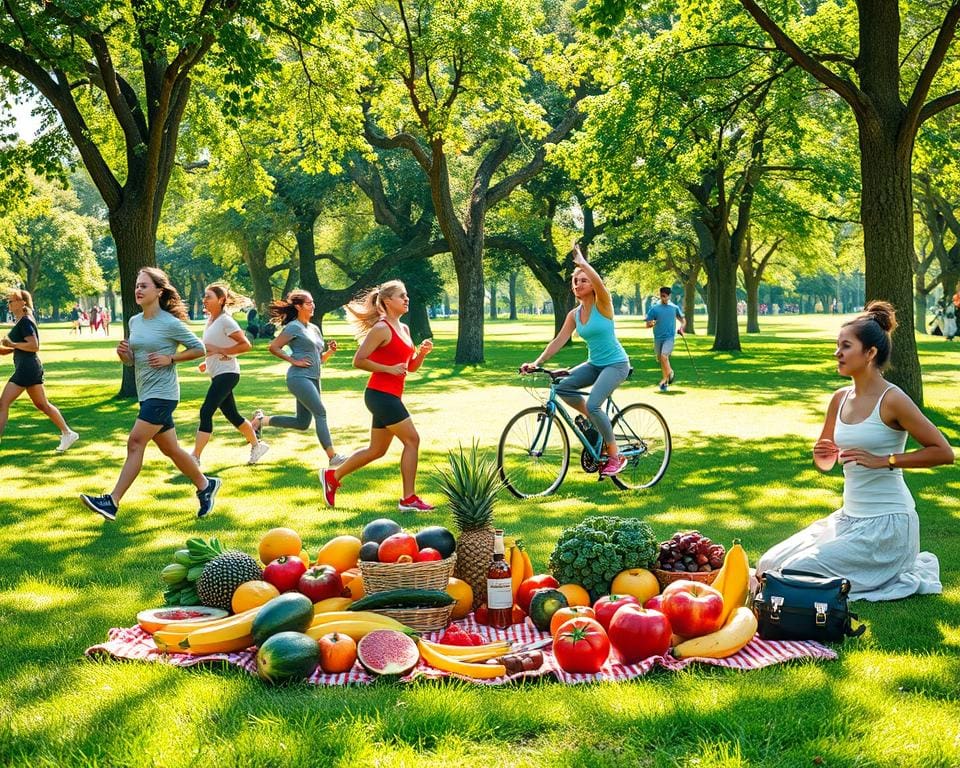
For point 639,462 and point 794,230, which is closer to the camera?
point 639,462

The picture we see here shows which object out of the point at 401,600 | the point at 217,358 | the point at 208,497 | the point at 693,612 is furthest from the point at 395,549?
the point at 217,358

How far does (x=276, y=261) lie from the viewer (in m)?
65.3

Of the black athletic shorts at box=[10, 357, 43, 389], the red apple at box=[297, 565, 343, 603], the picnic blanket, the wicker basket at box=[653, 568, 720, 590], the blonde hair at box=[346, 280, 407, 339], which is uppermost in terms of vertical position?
the blonde hair at box=[346, 280, 407, 339]

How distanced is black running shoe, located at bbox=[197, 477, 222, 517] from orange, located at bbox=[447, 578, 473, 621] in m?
3.86

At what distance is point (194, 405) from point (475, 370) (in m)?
10.6

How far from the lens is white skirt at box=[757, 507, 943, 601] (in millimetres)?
5938

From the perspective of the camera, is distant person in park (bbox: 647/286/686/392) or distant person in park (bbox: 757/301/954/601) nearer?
distant person in park (bbox: 757/301/954/601)

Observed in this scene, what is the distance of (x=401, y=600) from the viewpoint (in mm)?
5414

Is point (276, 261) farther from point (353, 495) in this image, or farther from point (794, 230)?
point (353, 495)

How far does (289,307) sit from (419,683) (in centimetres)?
721

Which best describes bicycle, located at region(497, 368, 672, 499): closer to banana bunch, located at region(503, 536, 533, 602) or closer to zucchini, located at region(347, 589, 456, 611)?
banana bunch, located at region(503, 536, 533, 602)

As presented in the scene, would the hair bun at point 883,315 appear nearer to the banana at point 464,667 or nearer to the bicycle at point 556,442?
the banana at point 464,667

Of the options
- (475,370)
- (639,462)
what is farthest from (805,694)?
(475,370)

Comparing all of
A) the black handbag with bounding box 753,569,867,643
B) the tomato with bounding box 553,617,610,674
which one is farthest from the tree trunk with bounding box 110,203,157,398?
the black handbag with bounding box 753,569,867,643
